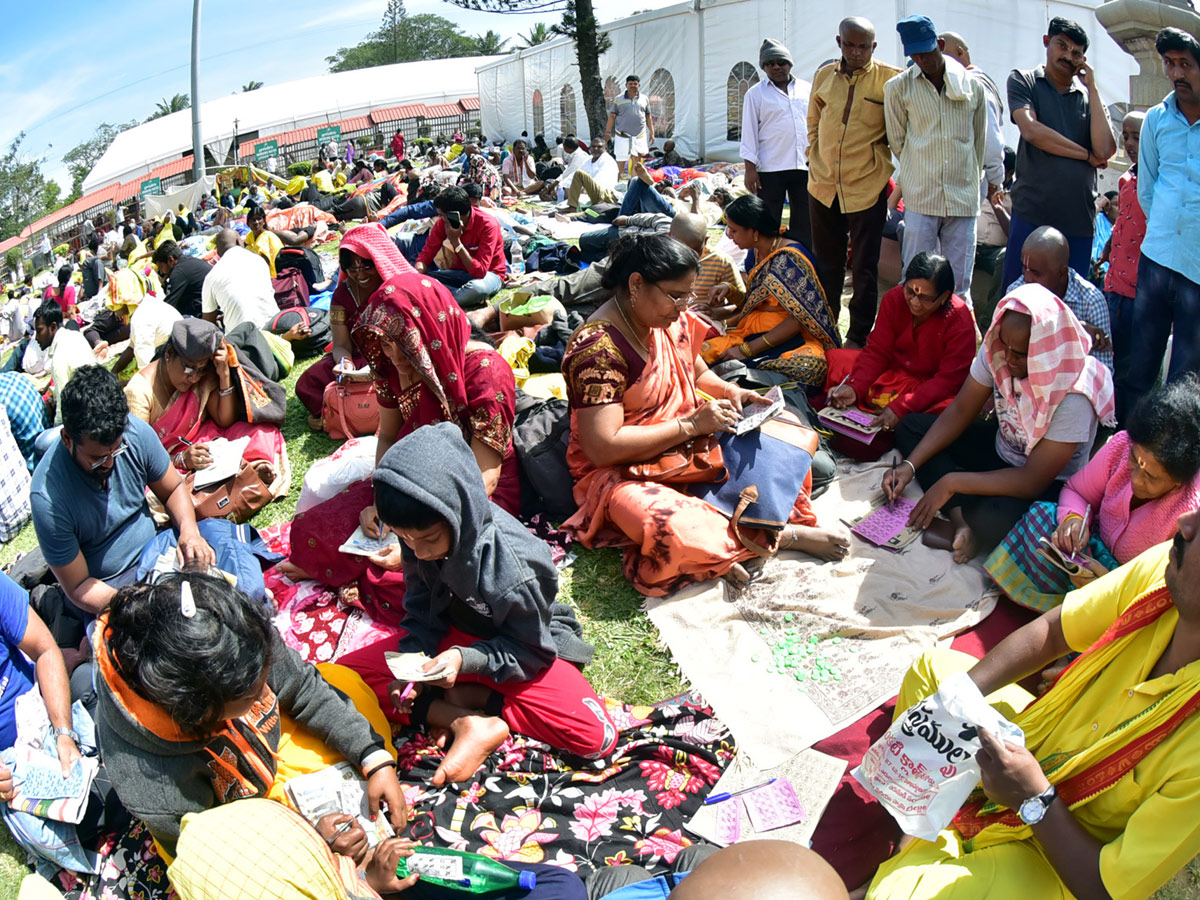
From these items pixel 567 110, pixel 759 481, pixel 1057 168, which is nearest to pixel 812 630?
pixel 759 481

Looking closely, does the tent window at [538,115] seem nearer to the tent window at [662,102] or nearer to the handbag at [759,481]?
the tent window at [662,102]

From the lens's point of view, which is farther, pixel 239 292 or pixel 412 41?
pixel 412 41

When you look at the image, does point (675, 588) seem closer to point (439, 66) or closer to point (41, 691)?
point (41, 691)

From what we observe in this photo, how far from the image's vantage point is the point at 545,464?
406 cm

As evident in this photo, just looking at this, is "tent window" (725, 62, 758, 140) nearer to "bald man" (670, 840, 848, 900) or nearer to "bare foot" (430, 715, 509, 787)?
"bare foot" (430, 715, 509, 787)

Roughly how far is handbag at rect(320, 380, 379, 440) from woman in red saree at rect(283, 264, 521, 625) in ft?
4.05

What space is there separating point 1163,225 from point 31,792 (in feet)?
16.4

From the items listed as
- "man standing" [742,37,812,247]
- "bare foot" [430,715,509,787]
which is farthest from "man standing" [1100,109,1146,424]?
"bare foot" [430,715,509,787]

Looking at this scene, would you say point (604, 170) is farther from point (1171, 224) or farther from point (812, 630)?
point (812, 630)

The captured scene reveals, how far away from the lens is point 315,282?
874cm

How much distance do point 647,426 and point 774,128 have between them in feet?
13.8

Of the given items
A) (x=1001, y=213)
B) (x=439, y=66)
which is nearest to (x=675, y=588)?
(x=1001, y=213)

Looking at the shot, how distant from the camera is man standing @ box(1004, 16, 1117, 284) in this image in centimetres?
477

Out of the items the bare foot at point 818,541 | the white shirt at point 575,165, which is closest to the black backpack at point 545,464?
the bare foot at point 818,541
